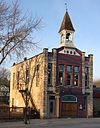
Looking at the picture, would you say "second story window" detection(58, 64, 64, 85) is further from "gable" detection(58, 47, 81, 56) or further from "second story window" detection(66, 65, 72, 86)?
"gable" detection(58, 47, 81, 56)

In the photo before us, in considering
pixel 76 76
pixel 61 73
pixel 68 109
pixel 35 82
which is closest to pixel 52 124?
A: pixel 68 109

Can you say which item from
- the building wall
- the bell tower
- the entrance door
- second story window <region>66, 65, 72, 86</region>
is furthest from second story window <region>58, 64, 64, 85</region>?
the bell tower

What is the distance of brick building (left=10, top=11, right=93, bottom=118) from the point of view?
4544 centimetres

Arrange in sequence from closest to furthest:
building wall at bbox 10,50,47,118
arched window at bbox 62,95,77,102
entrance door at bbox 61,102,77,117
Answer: building wall at bbox 10,50,47,118
entrance door at bbox 61,102,77,117
arched window at bbox 62,95,77,102

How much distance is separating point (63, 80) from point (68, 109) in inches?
168

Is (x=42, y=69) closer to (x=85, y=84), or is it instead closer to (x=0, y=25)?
(x=85, y=84)

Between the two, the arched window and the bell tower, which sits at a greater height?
the bell tower

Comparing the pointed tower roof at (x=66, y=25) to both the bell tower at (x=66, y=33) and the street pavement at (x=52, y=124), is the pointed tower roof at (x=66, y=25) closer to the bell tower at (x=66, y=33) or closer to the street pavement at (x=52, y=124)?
the bell tower at (x=66, y=33)

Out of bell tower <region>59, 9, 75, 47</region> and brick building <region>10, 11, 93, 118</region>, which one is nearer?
brick building <region>10, 11, 93, 118</region>

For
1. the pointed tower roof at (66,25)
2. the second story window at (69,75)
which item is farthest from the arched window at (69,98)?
the pointed tower roof at (66,25)

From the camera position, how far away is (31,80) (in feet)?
165

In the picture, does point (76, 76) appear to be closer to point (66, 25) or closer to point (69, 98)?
point (69, 98)

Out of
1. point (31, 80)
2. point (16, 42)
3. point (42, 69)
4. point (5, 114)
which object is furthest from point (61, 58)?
point (16, 42)

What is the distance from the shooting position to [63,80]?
4672cm
